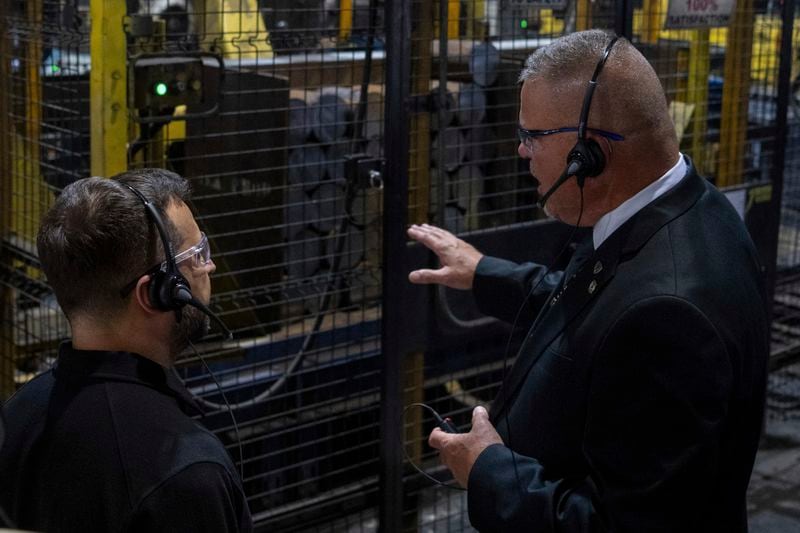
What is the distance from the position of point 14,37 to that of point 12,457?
2874 millimetres

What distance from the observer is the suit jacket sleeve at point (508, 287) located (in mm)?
3178

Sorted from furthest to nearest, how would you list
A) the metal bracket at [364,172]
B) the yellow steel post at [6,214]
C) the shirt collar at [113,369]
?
the yellow steel post at [6,214], the metal bracket at [364,172], the shirt collar at [113,369]

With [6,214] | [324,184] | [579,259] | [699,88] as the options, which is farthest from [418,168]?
[699,88]

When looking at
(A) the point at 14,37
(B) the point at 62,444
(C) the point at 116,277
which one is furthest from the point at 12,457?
(A) the point at 14,37

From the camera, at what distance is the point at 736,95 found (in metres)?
5.56

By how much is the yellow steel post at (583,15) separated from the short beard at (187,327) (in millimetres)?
2973

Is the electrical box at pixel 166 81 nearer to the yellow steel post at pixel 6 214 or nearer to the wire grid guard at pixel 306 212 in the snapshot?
the wire grid guard at pixel 306 212

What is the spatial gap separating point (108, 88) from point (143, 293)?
65.2 inches

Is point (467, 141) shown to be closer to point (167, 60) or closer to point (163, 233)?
point (167, 60)

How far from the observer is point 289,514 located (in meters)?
4.36

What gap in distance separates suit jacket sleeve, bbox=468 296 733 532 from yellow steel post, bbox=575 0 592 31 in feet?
9.12

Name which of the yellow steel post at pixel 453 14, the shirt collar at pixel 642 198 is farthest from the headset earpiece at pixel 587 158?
the yellow steel post at pixel 453 14

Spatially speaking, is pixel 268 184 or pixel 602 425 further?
pixel 268 184

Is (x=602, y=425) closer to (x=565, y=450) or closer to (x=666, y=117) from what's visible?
(x=565, y=450)
